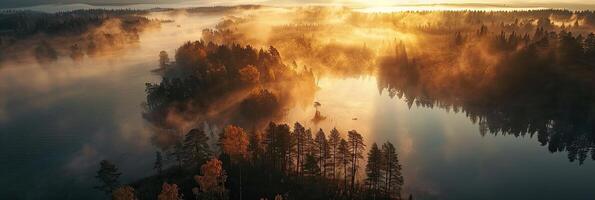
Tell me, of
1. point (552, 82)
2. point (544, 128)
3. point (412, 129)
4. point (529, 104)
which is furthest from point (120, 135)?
point (552, 82)

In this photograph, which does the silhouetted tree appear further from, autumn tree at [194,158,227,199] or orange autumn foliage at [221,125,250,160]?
autumn tree at [194,158,227,199]

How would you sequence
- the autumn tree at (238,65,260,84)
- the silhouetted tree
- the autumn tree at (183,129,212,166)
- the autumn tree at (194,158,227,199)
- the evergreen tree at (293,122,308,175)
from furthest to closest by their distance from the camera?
the autumn tree at (238,65,260,84), the silhouetted tree, the evergreen tree at (293,122,308,175), the autumn tree at (183,129,212,166), the autumn tree at (194,158,227,199)

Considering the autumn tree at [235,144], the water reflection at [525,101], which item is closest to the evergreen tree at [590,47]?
the water reflection at [525,101]

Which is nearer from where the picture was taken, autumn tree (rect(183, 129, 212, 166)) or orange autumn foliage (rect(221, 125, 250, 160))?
orange autumn foliage (rect(221, 125, 250, 160))

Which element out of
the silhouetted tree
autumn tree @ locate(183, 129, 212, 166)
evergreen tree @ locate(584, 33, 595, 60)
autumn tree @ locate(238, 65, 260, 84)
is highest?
evergreen tree @ locate(584, 33, 595, 60)

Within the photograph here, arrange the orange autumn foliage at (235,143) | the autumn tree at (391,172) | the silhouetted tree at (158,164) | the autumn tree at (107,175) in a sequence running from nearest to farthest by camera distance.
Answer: the autumn tree at (107,175) < the autumn tree at (391,172) < the orange autumn foliage at (235,143) < the silhouetted tree at (158,164)

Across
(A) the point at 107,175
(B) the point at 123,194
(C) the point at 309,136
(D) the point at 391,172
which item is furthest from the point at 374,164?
(A) the point at 107,175

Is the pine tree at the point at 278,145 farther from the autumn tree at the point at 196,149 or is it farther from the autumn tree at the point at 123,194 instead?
the autumn tree at the point at 123,194

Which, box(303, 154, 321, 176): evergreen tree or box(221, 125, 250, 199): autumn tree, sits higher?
box(221, 125, 250, 199): autumn tree

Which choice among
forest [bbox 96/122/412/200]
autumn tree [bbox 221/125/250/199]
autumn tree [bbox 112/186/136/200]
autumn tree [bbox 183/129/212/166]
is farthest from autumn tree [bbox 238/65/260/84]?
autumn tree [bbox 112/186/136/200]
